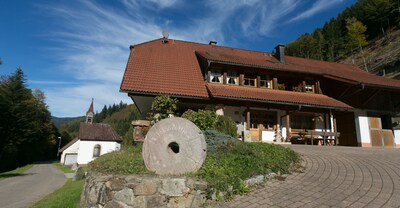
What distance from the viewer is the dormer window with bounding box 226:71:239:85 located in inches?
624

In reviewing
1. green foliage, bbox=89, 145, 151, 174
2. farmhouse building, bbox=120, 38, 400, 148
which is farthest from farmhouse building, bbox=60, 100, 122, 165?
green foliage, bbox=89, 145, 151, 174

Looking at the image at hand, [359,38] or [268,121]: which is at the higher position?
[359,38]

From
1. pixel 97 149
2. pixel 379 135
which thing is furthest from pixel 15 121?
pixel 379 135

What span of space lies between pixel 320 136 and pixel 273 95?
3746 mm

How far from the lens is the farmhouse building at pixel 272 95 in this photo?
13938 mm

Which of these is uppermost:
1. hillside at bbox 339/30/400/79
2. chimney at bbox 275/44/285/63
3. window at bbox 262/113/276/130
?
hillside at bbox 339/30/400/79

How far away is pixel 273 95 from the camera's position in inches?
593

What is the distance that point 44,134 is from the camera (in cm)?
5341

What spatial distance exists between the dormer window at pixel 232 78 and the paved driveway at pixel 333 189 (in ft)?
31.2

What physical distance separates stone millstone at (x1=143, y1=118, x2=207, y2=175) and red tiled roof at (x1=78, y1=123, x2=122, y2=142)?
1448 inches

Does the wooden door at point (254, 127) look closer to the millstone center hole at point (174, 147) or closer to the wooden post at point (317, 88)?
the wooden post at point (317, 88)

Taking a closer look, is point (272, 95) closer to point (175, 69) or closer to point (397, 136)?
point (175, 69)

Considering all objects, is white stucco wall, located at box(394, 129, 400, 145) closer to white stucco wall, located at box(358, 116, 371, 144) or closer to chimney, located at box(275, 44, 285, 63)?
white stucco wall, located at box(358, 116, 371, 144)

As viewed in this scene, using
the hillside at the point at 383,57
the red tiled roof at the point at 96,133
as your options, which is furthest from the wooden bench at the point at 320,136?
the red tiled roof at the point at 96,133
